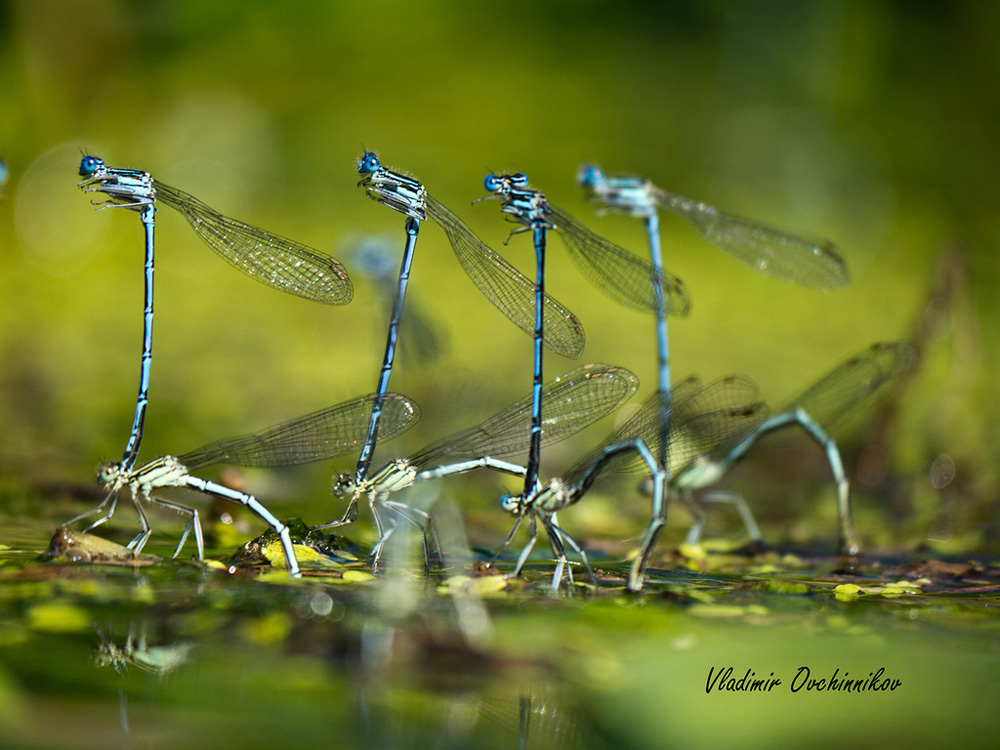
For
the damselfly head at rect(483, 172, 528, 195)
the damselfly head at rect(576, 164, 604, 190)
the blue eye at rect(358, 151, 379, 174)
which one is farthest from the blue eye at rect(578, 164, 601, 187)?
the blue eye at rect(358, 151, 379, 174)

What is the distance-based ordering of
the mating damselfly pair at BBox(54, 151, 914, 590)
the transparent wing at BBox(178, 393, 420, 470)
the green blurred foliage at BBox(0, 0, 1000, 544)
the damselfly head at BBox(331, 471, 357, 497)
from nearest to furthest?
the mating damselfly pair at BBox(54, 151, 914, 590)
the damselfly head at BBox(331, 471, 357, 497)
the transparent wing at BBox(178, 393, 420, 470)
the green blurred foliage at BBox(0, 0, 1000, 544)

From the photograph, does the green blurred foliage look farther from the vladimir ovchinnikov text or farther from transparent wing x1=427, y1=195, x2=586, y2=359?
the vladimir ovchinnikov text

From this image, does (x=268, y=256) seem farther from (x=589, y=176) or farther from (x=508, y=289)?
(x=589, y=176)

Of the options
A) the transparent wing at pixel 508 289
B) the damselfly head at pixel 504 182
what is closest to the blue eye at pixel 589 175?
the damselfly head at pixel 504 182

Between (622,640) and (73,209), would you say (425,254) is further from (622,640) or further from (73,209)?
(622,640)

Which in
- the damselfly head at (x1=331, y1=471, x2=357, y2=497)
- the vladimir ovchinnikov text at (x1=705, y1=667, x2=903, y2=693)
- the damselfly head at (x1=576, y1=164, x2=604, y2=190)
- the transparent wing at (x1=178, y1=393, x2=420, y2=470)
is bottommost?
the vladimir ovchinnikov text at (x1=705, y1=667, x2=903, y2=693)

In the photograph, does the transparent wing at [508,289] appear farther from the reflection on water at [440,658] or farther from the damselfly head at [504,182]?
the reflection on water at [440,658]

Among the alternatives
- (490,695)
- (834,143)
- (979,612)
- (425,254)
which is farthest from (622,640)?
(834,143)
